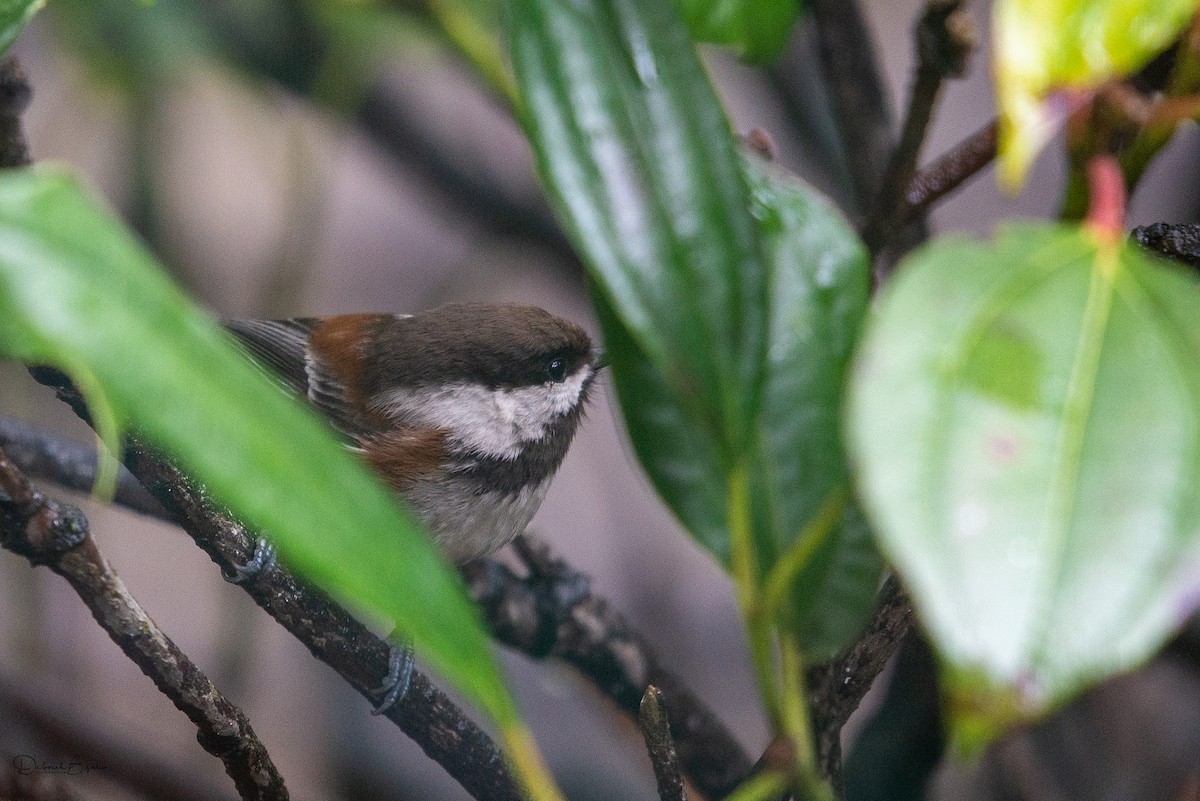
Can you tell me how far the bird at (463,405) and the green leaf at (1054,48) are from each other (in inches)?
65.3

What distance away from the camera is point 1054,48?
728mm

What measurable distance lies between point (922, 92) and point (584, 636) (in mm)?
1200

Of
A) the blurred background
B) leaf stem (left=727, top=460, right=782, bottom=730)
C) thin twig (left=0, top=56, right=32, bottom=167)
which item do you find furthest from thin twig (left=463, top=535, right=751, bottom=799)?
leaf stem (left=727, top=460, right=782, bottom=730)

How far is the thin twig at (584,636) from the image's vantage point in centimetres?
199

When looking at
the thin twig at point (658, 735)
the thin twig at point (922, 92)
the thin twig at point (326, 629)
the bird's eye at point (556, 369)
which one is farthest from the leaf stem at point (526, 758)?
the bird's eye at point (556, 369)

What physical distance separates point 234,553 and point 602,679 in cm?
110

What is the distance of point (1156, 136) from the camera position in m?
0.82

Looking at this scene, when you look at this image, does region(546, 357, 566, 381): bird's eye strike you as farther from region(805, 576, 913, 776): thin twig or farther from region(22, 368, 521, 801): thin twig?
region(805, 576, 913, 776): thin twig

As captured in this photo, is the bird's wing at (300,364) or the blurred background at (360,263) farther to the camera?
the blurred background at (360,263)

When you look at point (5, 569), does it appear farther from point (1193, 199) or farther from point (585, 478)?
point (1193, 199)

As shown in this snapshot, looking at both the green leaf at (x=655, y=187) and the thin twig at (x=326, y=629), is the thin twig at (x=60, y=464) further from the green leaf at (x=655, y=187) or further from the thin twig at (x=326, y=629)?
the green leaf at (x=655, y=187)

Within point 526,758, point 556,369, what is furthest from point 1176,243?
point 556,369

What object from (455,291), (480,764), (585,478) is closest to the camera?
(480,764)

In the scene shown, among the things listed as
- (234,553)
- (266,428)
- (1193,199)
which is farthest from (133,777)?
(1193,199)
